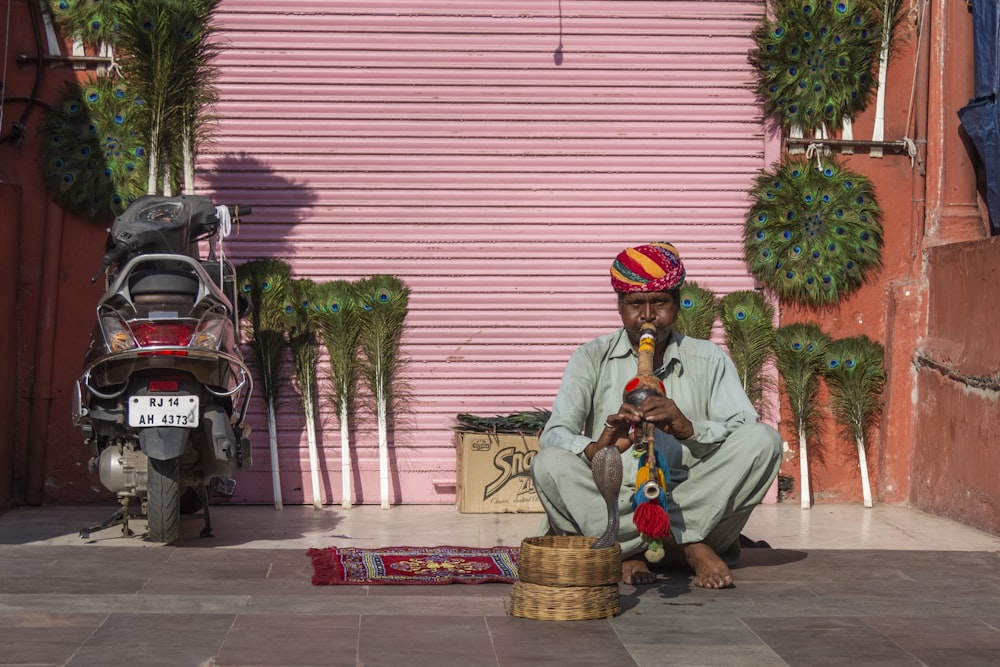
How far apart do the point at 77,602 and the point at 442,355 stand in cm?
397

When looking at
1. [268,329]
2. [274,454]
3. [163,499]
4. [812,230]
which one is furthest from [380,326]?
[812,230]

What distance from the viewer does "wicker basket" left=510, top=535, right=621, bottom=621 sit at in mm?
4898

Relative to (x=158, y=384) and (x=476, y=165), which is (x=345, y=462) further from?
(x=158, y=384)

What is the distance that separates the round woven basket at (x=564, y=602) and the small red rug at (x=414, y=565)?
728 millimetres

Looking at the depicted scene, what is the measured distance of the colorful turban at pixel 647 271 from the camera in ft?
18.6

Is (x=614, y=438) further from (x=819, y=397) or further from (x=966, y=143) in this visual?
(x=966, y=143)

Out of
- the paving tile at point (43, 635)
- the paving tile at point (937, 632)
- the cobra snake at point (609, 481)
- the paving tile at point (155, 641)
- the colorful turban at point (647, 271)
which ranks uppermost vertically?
the colorful turban at point (647, 271)

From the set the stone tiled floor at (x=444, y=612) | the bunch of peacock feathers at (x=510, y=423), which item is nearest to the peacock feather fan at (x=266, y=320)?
the bunch of peacock feathers at (x=510, y=423)

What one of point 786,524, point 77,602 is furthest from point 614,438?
point 786,524

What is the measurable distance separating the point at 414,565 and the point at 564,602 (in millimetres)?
1440

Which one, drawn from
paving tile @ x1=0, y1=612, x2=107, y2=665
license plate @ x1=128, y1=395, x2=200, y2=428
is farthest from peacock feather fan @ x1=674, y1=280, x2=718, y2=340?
paving tile @ x1=0, y1=612, x2=107, y2=665

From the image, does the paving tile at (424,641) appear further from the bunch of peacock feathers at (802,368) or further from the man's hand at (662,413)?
the bunch of peacock feathers at (802,368)

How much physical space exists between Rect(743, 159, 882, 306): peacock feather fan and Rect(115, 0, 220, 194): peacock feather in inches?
146

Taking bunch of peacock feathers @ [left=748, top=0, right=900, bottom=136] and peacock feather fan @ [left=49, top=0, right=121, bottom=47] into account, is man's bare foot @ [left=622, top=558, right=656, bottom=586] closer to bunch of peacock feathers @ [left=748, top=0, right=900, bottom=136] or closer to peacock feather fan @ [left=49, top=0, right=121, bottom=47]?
bunch of peacock feathers @ [left=748, top=0, right=900, bottom=136]
